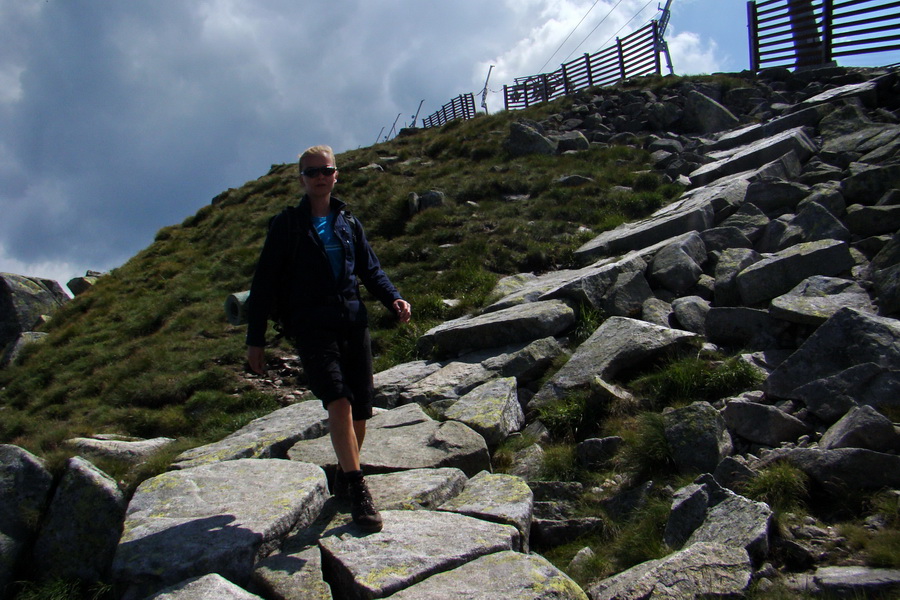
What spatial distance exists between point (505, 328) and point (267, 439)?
317 centimetres

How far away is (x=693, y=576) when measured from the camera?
3.04m

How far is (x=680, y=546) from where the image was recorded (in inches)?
145

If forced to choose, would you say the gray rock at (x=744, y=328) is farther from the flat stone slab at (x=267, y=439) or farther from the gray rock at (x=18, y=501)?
the gray rock at (x=18, y=501)

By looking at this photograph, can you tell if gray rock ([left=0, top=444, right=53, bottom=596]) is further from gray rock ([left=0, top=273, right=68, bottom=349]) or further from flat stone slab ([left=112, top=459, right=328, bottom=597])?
gray rock ([left=0, top=273, right=68, bottom=349])

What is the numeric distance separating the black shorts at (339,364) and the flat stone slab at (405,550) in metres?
0.83

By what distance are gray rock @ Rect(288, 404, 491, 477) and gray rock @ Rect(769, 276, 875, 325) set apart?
3152 millimetres

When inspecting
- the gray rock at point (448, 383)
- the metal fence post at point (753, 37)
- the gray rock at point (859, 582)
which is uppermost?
the metal fence post at point (753, 37)

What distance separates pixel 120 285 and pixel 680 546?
58.8 ft

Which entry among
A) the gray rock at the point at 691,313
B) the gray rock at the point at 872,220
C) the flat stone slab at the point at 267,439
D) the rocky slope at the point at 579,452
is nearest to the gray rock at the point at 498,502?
the rocky slope at the point at 579,452

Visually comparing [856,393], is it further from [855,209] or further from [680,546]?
[855,209]

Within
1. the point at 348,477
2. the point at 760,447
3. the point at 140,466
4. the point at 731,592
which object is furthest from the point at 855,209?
the point at 140,466

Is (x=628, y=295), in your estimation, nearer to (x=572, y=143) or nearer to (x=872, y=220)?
(x=872, y=220)

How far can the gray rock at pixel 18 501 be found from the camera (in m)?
4.10

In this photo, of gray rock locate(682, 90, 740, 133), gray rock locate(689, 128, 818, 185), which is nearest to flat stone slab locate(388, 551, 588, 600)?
gray rock locate(689, 128, 818, 185)
